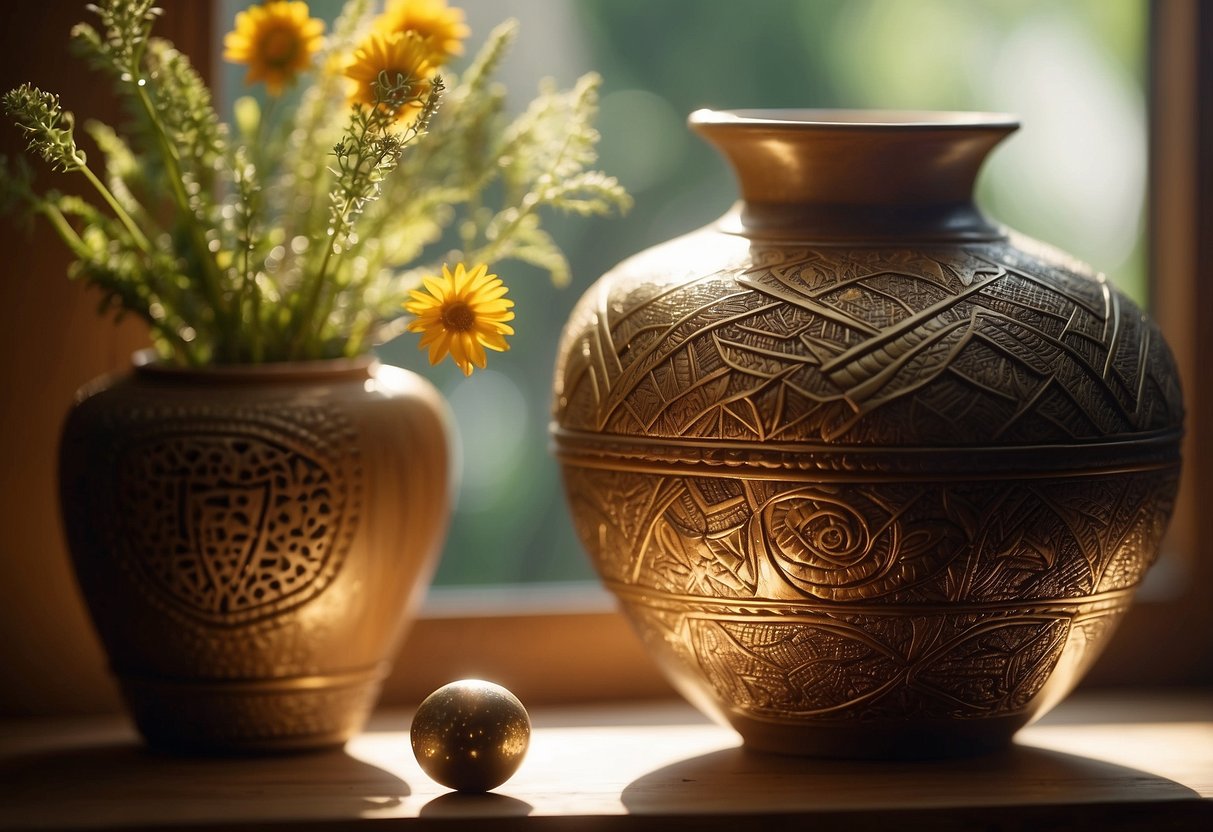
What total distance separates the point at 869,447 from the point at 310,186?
49cm

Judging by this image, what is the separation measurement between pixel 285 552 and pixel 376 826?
20cm

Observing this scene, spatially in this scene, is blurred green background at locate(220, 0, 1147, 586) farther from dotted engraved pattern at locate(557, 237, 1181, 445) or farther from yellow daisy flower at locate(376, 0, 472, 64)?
dotted engraved pattern at locate(557, 237, 1181, 445)

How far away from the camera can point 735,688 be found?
2.95ft

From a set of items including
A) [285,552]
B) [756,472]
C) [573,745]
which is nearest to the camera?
[756,472]

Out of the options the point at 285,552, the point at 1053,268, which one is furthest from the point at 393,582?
the point at 1053,268

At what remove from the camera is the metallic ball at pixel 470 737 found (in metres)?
0.87

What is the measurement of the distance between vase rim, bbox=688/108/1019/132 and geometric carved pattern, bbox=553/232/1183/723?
0.08 metres

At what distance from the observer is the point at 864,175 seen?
894 mm

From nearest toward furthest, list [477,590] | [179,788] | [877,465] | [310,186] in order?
1. [877,465]
2. [179,788]
3. [310,186]
4. [477,590]

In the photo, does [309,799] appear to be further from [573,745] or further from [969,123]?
[969,123]

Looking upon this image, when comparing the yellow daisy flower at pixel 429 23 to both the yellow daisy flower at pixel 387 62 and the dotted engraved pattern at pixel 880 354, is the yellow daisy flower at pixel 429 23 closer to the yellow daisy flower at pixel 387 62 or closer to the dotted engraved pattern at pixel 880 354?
the yellow daisy flower at pixel 387 62

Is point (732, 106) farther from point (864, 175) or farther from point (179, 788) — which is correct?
point (179, 788)

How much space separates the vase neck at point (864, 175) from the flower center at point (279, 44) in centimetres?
30

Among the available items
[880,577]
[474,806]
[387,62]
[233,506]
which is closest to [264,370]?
[233,506]
